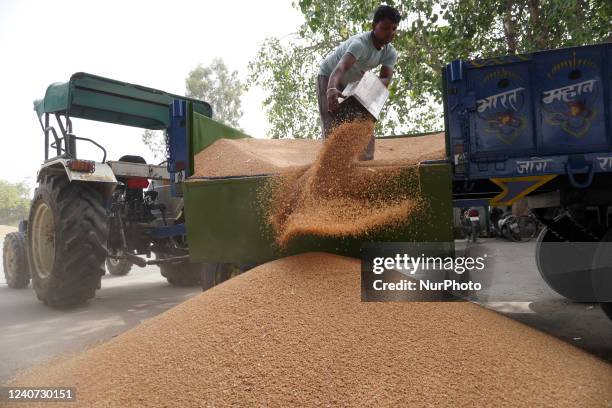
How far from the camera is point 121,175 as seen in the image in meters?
5.30

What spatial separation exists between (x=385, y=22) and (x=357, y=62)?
38 cm

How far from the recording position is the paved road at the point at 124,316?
3203 mm

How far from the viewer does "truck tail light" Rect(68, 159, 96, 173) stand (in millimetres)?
4523

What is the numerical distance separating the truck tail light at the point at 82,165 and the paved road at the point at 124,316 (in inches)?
56.9

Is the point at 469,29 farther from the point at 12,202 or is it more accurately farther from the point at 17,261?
the point at 12,202

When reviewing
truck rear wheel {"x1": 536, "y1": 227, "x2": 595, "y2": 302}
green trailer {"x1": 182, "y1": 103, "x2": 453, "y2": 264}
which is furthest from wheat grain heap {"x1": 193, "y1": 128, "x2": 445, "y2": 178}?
truck rear wheel {"x1": 536, "y1": 227, "x2": 595, "y2": 302}

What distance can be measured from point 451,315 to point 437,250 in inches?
22.9

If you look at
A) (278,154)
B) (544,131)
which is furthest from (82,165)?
(544,131)

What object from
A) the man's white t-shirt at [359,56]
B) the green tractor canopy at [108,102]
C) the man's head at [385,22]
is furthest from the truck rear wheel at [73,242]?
the man's head at [385,22]

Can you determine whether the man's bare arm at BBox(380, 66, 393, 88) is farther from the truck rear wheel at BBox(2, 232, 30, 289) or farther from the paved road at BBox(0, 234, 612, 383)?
the truck rear wheel at BBox(2, 232, 30, 289)

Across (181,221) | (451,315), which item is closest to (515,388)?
(451,315)

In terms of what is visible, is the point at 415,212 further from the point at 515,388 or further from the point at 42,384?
the point at 42,384

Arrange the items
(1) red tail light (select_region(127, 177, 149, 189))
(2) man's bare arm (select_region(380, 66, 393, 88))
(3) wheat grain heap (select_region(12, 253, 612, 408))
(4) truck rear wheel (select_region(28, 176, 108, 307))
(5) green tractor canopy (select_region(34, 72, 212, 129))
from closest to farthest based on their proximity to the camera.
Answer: (3) wheat grain heap (select_region(12, 253, 612, 408)) → (2) man's bare arm (select_region(380, 66, 393, 88)) → (4) truck rear wheel (select_region(28, 176, 108, 307)) → (5) green tractor canopy (select_region(34, 72, 212, 129)) → (1) red tail light (select_region(127, 177, 149, 189))

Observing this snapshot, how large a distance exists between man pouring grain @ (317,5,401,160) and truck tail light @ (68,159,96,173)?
2535mm
